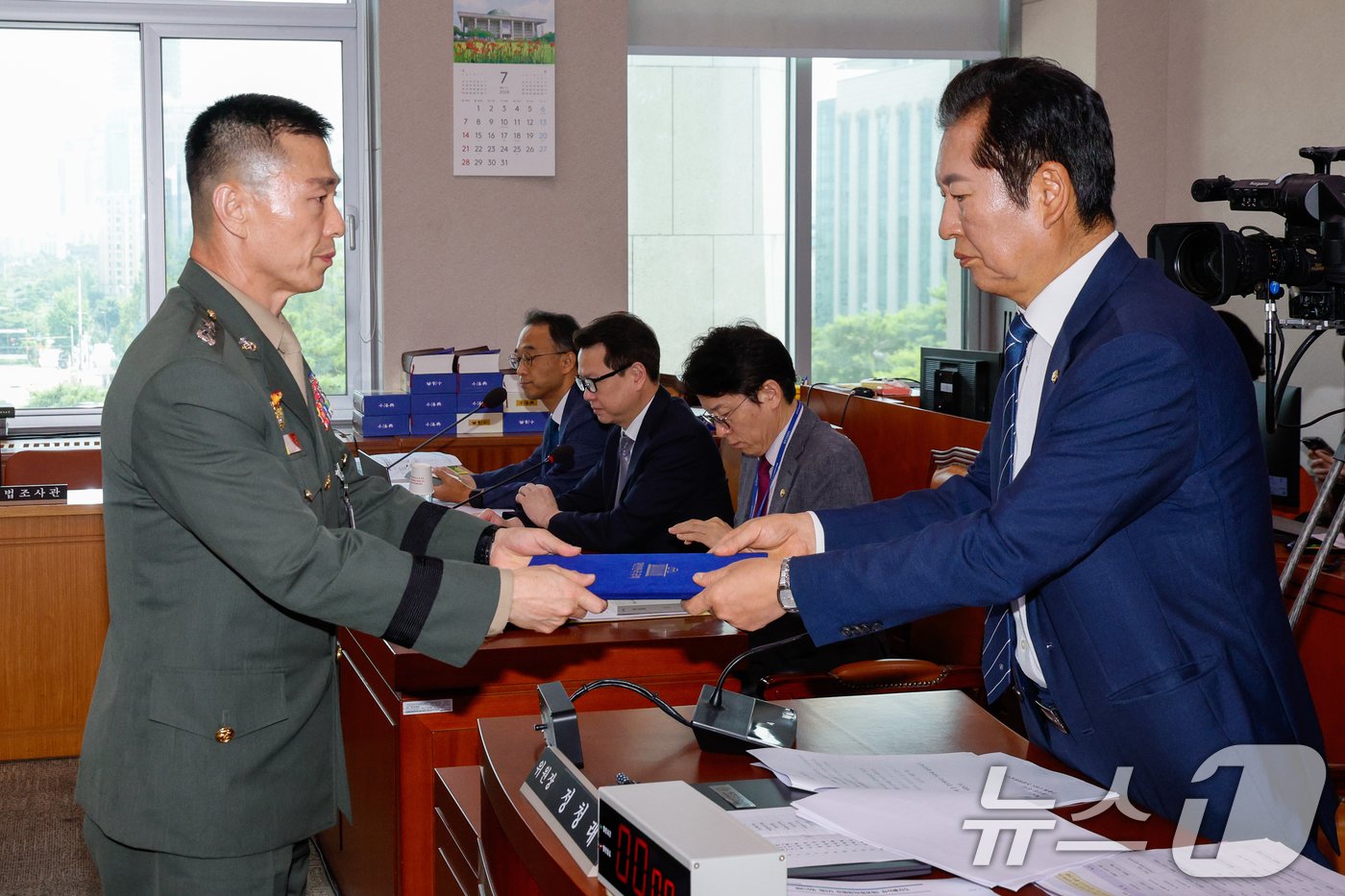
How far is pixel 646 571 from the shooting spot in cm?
204

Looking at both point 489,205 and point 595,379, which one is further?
point 489,205

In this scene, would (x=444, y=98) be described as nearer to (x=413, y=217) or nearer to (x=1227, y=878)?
(x=413, y=217)

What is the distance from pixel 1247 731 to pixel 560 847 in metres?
0.79

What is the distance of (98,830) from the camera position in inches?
71.2

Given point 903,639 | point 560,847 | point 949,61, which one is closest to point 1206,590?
point 560,847

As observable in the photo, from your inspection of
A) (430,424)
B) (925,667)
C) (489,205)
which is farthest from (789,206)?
(925,667)

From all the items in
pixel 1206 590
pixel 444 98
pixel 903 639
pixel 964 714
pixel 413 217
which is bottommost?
pixel 903 639

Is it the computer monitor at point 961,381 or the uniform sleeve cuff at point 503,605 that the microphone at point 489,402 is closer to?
the computer monitor at point 961,381

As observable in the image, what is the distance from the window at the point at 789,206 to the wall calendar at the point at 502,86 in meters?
0.58

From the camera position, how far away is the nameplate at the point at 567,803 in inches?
50.1

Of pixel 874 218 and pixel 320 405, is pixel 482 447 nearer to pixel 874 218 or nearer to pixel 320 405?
pixel 874 218

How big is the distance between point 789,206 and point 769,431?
3041 mm

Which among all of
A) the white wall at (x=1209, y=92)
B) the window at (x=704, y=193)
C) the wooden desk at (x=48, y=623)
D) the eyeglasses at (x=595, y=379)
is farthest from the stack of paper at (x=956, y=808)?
the window at (x=704, y=193)

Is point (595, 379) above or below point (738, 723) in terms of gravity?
above
